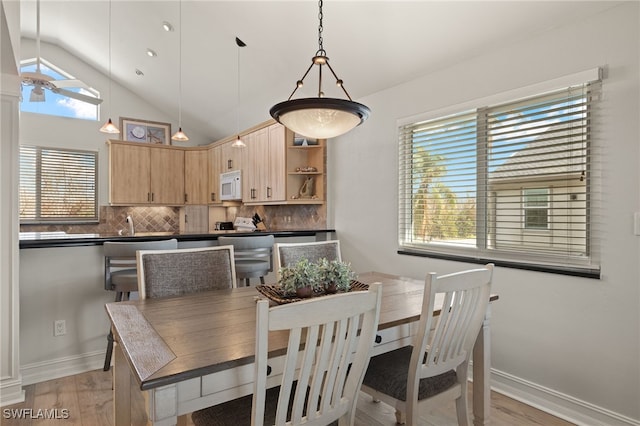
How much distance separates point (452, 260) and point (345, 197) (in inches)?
54.4

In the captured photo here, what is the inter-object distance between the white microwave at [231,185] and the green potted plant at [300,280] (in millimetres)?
3407

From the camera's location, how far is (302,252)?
2527mm

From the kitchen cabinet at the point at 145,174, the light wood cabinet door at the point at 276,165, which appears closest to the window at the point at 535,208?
the light wood cabinet door at the point at 276,165

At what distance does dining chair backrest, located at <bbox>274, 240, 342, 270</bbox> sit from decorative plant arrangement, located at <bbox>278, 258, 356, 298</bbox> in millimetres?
654

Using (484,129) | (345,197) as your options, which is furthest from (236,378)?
(345,197)

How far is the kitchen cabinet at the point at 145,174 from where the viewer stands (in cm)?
549

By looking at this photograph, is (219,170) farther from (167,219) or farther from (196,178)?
(167,219)

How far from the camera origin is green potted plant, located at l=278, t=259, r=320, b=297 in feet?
5.54

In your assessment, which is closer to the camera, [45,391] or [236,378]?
[236,378]

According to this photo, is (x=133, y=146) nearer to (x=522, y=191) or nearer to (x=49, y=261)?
(x=49, y=261)

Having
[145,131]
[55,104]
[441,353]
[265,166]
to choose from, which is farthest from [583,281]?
[55,104]

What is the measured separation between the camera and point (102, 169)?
18.5 ft

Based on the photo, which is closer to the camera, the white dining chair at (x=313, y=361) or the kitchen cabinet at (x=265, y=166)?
the white dining chair at (x=313, y=361)

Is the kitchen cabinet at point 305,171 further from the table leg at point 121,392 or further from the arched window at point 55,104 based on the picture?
the arched window at point 55,104
